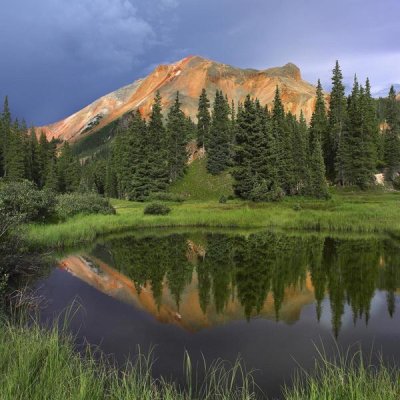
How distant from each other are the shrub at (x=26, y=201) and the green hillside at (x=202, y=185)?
48.1m

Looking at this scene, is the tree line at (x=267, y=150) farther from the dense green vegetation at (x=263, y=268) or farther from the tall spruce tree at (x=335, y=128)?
the dense green vegetation at (x=263, y=268)

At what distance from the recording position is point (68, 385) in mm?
7652

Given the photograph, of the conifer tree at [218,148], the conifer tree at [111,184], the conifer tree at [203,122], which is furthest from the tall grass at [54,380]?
the conifer tree at [111,184]

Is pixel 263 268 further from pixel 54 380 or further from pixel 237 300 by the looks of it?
pixel 54 380

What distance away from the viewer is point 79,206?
4406cm

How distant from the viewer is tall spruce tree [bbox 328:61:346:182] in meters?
83.4

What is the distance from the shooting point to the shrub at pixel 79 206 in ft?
133

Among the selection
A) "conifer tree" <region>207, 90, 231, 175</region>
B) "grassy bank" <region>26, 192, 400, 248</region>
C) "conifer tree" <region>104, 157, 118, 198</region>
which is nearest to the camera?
"grassy bank" <region>26, 192, 400, 248</region>

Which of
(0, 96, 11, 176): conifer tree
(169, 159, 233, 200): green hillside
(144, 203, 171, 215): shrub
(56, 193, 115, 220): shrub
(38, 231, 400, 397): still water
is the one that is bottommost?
(38, 231, 400, 397): still water

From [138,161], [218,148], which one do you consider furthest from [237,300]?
[218,148]

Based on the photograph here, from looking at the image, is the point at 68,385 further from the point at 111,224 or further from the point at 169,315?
the point at 111,224

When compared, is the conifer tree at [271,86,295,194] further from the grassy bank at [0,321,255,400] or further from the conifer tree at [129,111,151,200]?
the grassy bank at [0,321,255,400]

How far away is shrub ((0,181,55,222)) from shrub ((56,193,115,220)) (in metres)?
2.77

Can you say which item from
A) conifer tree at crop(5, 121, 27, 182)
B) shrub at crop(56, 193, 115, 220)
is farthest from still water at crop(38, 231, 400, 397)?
conifer tree at crop(5, 121, 27, 182)
